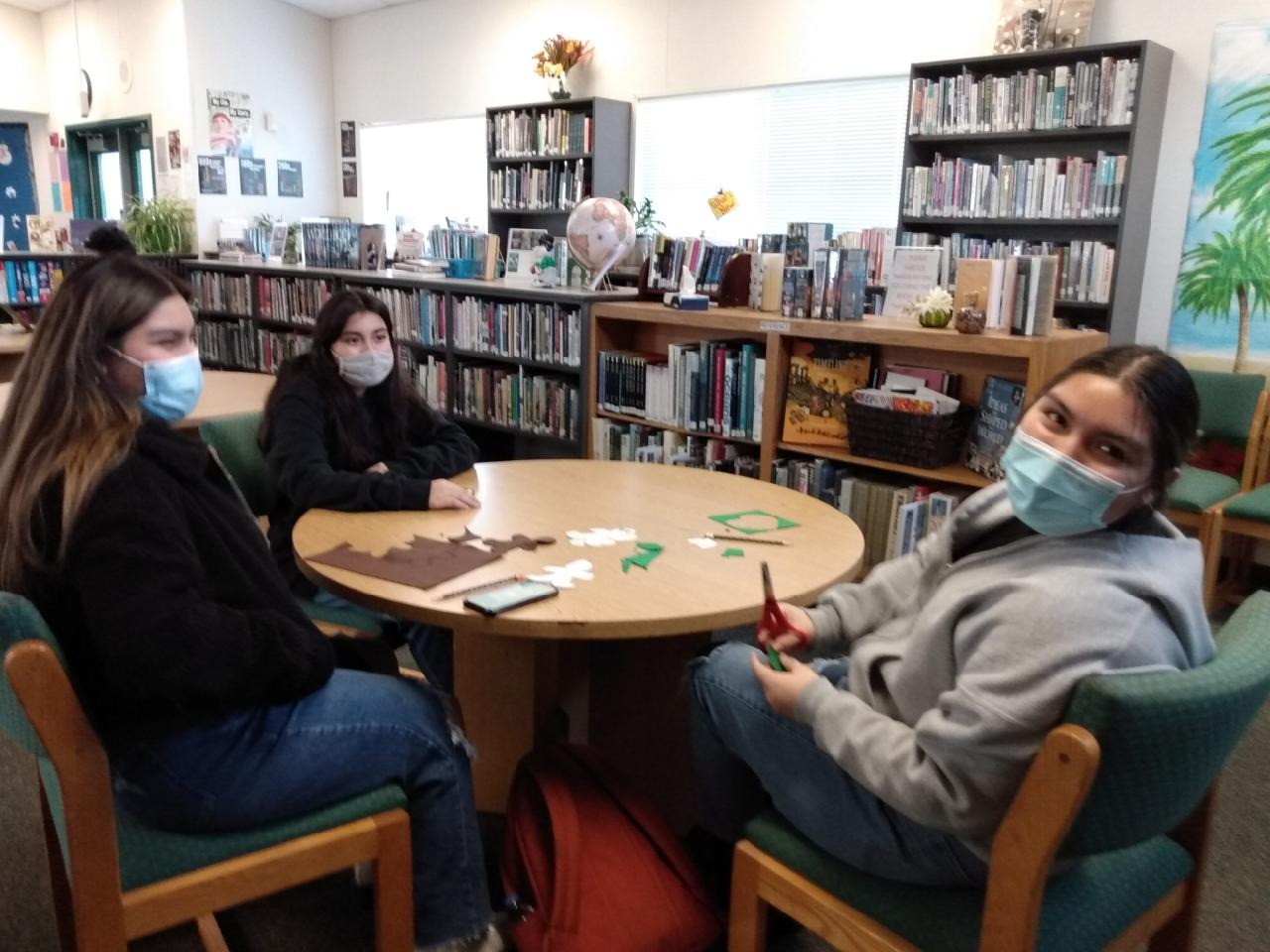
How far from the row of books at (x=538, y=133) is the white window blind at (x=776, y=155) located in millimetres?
358

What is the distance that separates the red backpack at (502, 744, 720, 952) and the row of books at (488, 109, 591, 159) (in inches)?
179

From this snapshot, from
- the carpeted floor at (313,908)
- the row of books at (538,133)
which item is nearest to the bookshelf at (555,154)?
the row of books at (538,133)

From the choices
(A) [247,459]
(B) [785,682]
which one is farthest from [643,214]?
(B) [785,682]

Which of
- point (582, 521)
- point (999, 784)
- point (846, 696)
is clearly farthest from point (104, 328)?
point (999, 784)

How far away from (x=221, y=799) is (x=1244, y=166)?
164 inches

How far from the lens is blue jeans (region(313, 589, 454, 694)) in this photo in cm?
209

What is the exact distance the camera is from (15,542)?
1.13 meters

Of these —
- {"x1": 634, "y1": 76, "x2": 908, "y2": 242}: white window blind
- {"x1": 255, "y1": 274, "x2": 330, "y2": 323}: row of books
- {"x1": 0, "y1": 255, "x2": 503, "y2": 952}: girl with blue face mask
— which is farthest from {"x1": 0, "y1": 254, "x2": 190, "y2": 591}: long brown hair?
{"x1": 634, "y1": 76, "x2": 908, "y2": 242}: white window blind

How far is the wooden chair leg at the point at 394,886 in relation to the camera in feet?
4.25

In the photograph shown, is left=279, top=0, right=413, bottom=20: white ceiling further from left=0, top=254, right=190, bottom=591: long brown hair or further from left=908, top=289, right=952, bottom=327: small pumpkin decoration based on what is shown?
left=0, top=254, right=190, bottom=591: long brown hair

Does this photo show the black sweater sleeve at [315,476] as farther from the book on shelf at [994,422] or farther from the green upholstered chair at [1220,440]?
the green upholstered chair at [1220,440]

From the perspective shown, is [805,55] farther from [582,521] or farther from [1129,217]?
[582,521]

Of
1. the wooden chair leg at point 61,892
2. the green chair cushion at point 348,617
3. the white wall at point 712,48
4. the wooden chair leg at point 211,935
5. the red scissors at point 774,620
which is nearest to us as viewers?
the red scissors at point 774,620

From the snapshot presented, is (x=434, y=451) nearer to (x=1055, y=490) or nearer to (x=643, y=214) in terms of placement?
(x=1055, y=490)
